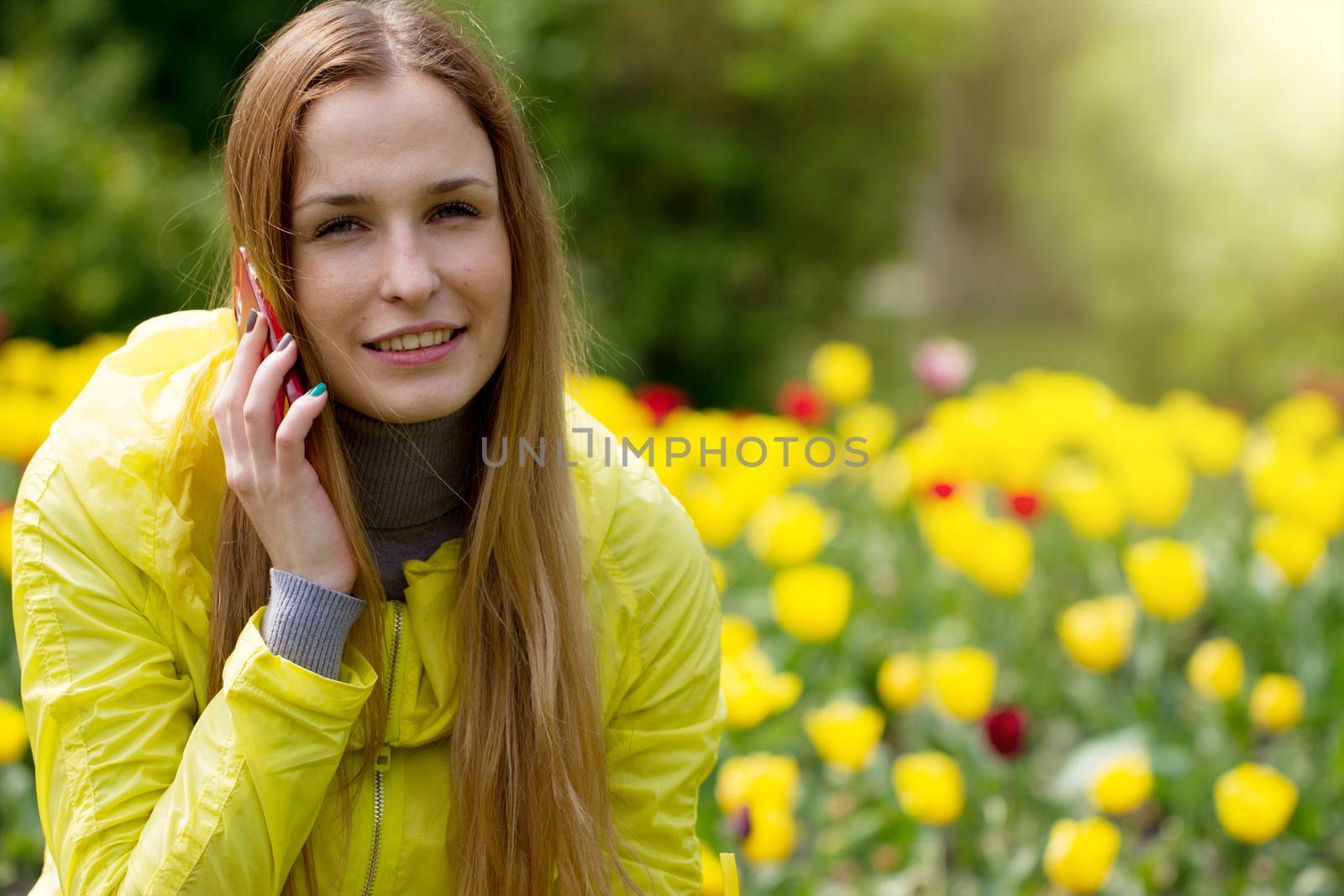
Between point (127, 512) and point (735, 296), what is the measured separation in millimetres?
6752

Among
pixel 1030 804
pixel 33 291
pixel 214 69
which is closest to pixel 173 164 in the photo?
pixel 33 291

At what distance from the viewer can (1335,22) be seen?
7113 millimetres

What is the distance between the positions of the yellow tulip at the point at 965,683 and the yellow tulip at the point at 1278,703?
58cm

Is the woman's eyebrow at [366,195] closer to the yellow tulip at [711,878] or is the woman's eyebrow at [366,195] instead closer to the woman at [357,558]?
the woman at [357,558]

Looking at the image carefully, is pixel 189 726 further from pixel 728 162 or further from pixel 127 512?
pixel 728 162

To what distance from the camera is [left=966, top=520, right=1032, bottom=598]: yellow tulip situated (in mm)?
3146

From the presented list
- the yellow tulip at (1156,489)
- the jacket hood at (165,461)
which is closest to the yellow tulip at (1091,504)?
the yellow tulip at (1156,489)

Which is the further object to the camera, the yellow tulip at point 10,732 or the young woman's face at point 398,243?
the yellow tulip at point 10,732

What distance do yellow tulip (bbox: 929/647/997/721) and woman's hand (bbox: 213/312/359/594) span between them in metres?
1.43

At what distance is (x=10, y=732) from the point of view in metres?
2.60

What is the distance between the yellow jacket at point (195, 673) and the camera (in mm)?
1637

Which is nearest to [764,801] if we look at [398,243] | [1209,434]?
[398,243]

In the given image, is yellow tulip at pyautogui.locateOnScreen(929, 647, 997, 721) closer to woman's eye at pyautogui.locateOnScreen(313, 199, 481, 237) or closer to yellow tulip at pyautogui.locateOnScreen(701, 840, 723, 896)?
yellow tulip at pyautogui.locateOnScreen(701, 840, 723, 896)

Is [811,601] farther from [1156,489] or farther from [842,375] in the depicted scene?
[842,375]
